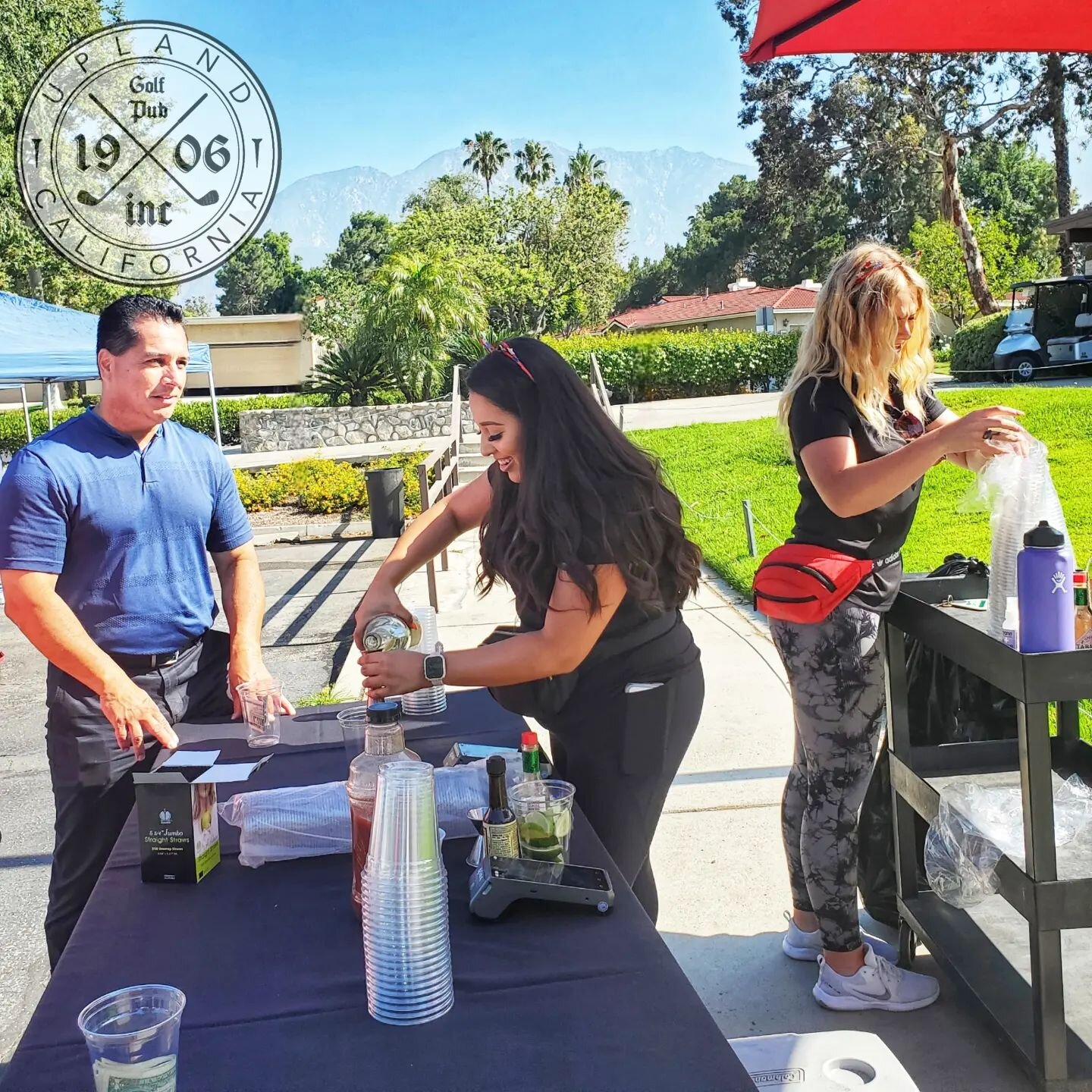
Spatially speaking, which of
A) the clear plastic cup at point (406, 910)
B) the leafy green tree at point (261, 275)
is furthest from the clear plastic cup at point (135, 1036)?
the leafy green tree at point (261, 275)

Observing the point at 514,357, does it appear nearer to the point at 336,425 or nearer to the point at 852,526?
the point at 852,526

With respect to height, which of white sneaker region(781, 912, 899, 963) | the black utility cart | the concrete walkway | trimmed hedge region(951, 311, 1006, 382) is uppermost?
trimmed hedge region(951, 311, 1006, 382)

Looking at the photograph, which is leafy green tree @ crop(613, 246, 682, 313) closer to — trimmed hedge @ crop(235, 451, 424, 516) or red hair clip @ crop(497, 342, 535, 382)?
trimmed hedge @ crop(235, 451, 424, 516)

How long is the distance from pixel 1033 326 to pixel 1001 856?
80.5ft

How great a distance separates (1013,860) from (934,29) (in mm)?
2427

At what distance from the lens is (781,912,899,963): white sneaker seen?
3002mm

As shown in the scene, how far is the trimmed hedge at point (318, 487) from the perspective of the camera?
14.9 metres

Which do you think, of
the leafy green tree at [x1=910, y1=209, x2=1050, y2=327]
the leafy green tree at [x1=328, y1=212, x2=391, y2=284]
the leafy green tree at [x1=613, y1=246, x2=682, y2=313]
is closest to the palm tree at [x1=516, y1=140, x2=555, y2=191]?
the leafy green tree at [x1=613, y1=246, x2=682, y2=313]

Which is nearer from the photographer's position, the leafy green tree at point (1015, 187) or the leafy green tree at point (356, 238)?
the leafy green tree at point (1015, 187)

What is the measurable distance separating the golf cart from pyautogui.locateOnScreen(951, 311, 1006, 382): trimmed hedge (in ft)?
1.30

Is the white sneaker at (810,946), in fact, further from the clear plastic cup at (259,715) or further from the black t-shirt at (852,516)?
the clear plastic cup at (259,715)

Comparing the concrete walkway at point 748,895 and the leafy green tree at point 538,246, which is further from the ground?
the leafy green tree at point 538,246

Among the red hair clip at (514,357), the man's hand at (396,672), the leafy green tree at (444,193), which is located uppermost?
the leafy green tree at (444,193)

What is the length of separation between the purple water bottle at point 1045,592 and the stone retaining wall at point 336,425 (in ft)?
67.4
